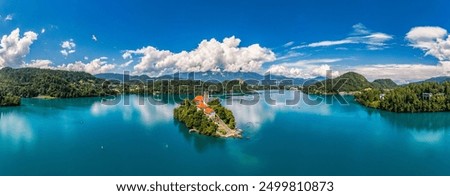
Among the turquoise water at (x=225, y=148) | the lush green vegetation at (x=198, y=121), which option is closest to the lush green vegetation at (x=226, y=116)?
the turquoise water at (x=225, y=148)

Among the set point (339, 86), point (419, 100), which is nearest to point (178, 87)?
point (339, 86)

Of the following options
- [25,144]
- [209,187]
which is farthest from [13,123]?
[209,187]

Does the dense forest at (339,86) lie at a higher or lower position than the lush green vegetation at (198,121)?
higher

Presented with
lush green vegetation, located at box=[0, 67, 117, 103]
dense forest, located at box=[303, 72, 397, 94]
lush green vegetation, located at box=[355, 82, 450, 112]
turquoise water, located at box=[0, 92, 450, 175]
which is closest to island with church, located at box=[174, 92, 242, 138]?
turquoise water, located at box=[0, 92, 450, 175]

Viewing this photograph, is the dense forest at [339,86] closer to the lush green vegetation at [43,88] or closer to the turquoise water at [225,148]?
the lush green vegetation at [43,88]

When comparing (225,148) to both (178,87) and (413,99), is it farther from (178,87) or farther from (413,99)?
(178,87)

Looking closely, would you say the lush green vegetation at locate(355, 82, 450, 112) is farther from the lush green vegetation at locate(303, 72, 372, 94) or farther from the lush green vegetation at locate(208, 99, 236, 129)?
the lush green vegetation at locate(303, 72, 372, 94)
